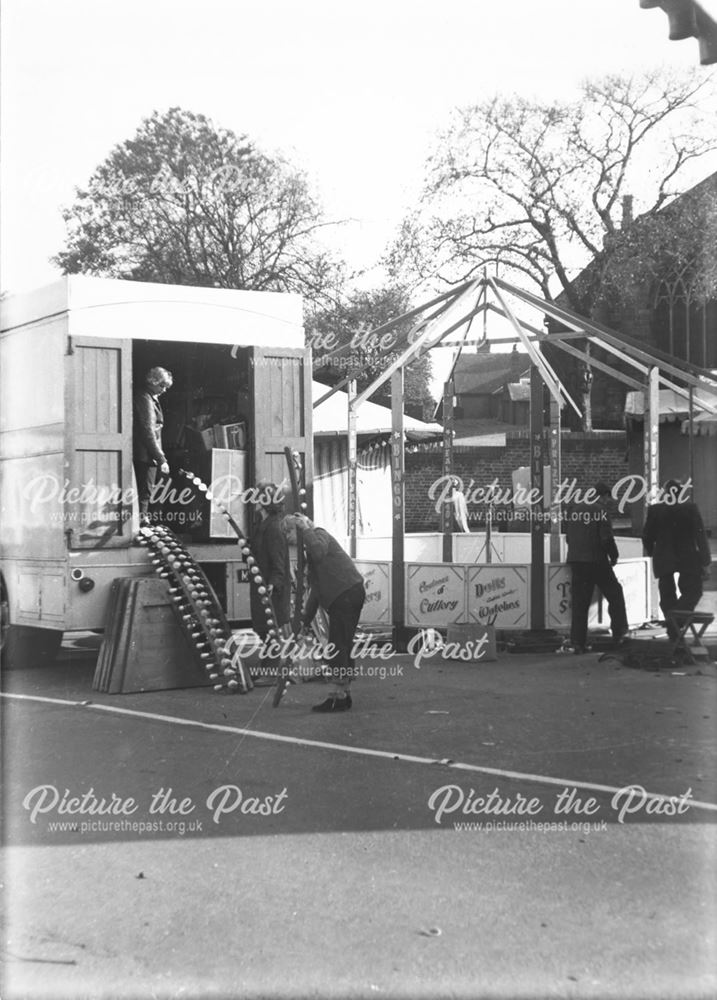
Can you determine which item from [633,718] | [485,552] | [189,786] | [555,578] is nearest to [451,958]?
[189,786]

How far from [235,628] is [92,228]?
20257mm

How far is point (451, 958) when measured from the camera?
4.62 m

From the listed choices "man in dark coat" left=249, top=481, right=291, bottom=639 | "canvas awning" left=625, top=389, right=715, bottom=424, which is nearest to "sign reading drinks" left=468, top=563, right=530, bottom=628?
"man in dark coat" left=249, top=481, right=291, bottom=639

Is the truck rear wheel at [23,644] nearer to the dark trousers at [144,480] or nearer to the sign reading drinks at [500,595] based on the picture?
the dark trousers at [144,480]

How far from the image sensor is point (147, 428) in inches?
521

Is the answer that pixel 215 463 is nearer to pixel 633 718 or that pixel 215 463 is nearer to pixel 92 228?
pixel 633 718

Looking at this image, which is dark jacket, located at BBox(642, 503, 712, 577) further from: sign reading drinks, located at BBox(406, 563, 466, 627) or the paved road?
the paved road

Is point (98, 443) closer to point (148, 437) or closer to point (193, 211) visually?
point (148, 437)

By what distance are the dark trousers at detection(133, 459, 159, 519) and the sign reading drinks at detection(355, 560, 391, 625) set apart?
272 centimetres

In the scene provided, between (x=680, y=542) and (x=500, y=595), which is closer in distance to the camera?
(x=680, y=542)

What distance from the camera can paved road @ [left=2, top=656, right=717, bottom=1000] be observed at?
14.9ft

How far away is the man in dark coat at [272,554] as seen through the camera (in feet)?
38.7

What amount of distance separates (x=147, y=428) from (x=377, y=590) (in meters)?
3.53

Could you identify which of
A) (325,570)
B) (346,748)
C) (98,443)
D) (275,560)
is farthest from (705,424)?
(346,748)
